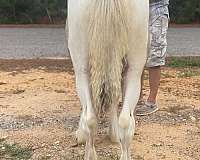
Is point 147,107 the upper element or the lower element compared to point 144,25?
lower

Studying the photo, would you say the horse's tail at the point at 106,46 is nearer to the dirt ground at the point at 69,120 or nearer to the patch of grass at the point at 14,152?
the dirt ground at the point at 69,120

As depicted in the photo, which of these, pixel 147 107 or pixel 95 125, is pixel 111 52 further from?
pixel 147 107

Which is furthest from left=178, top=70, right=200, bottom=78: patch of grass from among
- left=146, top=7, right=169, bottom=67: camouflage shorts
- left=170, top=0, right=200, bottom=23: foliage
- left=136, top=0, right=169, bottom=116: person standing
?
left=170, top=0, right=200, bottom=23: foliage

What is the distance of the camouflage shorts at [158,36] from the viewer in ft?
15.9

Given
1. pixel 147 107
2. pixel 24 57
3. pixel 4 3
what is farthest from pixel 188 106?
pixel 4 3

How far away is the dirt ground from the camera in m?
4.15

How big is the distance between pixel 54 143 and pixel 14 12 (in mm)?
15733

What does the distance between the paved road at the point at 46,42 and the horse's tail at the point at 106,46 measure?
742 cm

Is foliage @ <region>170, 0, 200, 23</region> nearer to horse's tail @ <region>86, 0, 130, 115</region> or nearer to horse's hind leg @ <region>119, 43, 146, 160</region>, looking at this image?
horse's hind leg @ <region>119, 43, 146, 160</region>

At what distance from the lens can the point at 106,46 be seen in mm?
3207

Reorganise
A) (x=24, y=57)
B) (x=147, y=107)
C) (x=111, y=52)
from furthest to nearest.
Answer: (x=24, y=57) → (x=147, y=107) → (x=111, y=52)

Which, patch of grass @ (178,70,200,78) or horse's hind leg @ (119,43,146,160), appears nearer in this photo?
horse's hind leg @ (119,43,146,160)

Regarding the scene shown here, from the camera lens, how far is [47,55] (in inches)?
424

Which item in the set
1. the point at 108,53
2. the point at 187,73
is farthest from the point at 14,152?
the point at 187,73
